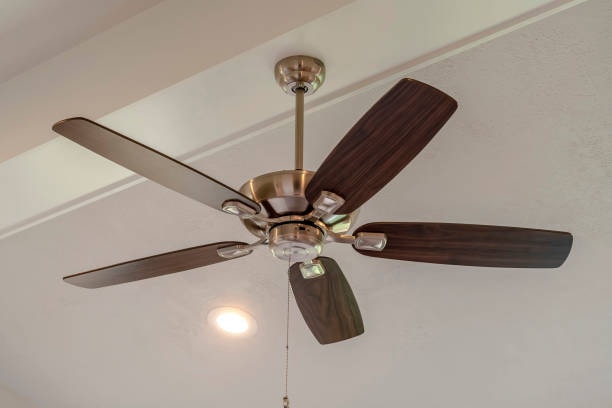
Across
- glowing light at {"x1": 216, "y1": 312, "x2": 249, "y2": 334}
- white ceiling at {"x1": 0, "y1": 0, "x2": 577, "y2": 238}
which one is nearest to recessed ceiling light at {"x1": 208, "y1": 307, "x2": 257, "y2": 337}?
glowing light at {"x1": 216, "y1": 312, "x2": 249, "y2": 334}

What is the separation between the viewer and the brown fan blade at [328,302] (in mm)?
1485

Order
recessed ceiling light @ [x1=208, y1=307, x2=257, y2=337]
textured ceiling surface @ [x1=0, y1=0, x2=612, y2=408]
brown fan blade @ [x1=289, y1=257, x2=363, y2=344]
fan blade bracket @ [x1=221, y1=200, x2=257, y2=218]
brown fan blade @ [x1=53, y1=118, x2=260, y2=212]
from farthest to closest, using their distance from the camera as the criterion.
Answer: recessed ceiling light @ [x1=208, y1=307, x2=257, y2=337] < textured ceiling surface @ [x1=0, y1=0, x2=612, y2=408] < brown fan blade @ [x1=289, y1=257, x2=363, y2=344] < fan blade bracket @ [x1=221, y1=200, x2=257, y2=218] < brown fan blade @ [x1=53, y1=118, x2=260, y2=212]

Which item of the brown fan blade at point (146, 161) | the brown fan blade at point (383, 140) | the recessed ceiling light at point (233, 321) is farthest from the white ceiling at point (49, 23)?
the recessed ceiling light at point (233, 321)

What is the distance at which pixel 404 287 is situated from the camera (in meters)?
2.20

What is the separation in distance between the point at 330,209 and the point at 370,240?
0.13 m

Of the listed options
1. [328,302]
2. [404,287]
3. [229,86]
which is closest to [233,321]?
[404,287]

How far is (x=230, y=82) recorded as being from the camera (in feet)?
4.89

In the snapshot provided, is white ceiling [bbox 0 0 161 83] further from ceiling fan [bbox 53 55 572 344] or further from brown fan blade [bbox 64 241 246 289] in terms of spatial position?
brown fan blade [bbox 64 241 246 289]

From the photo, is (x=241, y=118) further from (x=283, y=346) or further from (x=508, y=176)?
(x=283, y=346)

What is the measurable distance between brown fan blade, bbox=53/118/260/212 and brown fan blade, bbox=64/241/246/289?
0.62ft

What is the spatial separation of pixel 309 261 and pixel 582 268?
104 centimetres

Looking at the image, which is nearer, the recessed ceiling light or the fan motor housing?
the fan motor housing

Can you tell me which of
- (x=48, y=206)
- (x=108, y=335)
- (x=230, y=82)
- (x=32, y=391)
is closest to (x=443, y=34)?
(x=230, y=82)

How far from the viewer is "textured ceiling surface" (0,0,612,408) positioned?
1.64 meters
